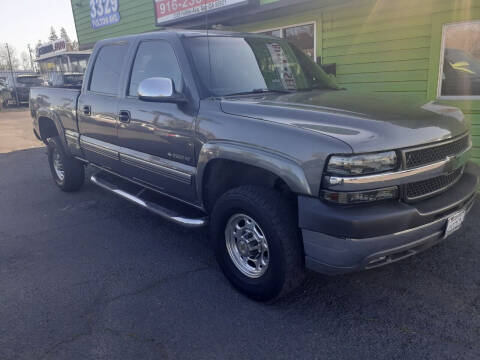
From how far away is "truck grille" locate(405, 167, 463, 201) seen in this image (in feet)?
8.03

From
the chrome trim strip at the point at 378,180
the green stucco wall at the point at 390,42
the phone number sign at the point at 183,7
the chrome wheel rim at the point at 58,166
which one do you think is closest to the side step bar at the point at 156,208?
the chrome wheel rim at the point at 58,166

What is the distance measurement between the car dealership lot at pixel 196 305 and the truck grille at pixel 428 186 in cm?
88

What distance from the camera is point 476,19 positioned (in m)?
5.40

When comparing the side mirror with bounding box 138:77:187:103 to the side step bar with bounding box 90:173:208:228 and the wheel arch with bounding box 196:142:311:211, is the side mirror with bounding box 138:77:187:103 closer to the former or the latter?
the wheel arch with bounding box 196:142:311:211

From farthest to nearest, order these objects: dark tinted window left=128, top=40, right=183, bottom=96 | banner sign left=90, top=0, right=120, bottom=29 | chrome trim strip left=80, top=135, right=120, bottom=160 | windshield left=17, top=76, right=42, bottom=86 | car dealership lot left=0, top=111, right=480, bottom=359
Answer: windshield left=17, top=76, right=42, bottom=86, banner sign left=90, top=0, right=120, bottom=29, chrome trim strip left=80, top=135, right=120, bottom=160, dark tinted window left=128, top=40, right=183, bottom=96, car dealership lot left=0, top=111, right=480, bottom=359

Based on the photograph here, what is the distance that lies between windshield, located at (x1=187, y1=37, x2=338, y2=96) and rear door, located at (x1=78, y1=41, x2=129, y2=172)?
1.16 metres

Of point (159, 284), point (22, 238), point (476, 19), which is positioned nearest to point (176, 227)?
point (159, 284)

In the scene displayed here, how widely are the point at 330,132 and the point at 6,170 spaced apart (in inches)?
283

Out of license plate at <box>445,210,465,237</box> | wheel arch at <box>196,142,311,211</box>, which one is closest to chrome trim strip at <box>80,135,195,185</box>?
wheel arch at <box>196,142,311,211</box>

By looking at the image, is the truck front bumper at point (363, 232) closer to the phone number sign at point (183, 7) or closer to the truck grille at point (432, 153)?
the truck grille at point (432, 153)

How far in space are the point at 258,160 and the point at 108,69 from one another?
2.64m

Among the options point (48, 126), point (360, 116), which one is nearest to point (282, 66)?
point (360, 116)

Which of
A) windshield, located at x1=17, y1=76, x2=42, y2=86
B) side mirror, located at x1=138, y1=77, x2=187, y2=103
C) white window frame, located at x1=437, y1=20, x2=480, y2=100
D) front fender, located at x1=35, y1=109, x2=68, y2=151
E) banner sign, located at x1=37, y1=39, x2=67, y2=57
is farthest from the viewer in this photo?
banner sign, located at x1=37, y1=39, x2=67, y2=57

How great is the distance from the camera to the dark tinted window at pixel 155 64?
3486 millimetres
